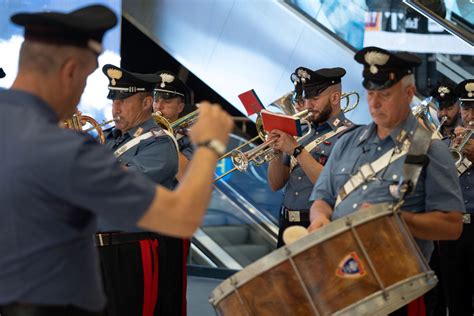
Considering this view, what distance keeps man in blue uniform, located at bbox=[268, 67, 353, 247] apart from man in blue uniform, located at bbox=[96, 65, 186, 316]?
2.40 feet

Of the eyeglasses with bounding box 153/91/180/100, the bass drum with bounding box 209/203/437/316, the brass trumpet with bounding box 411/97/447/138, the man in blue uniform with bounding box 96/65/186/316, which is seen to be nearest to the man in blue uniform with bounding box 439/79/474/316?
the brass trumpet with bounding box 411/97/447/138

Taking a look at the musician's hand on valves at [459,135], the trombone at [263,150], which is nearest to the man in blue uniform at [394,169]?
the trombone at [263,150]

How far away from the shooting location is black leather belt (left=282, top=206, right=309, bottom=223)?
5.16 metres

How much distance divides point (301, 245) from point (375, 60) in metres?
0.96

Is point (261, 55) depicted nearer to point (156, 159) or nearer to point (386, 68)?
point (156, 159)

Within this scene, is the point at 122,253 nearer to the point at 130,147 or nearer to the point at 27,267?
the point at 130,147

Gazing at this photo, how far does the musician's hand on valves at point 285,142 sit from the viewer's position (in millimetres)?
4879

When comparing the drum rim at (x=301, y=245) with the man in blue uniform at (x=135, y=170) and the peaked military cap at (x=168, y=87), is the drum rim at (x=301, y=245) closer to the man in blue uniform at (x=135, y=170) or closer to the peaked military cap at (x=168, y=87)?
the man in blue uniform at (x=135, y=170)

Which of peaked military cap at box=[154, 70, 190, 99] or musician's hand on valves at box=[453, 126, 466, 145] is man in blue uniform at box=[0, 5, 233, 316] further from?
peaked military cap at box=[154, 70, 190, 99]

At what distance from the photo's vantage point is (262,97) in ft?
30.6

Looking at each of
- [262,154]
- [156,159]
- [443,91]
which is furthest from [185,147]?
[443,91]

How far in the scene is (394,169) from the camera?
354 cm

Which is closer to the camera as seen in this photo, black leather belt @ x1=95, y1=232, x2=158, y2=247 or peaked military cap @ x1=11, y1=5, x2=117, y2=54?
peaked military cap @ x1=11, y1=5, x2=117, y2=54

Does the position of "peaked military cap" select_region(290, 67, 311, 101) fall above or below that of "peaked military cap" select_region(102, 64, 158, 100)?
above
